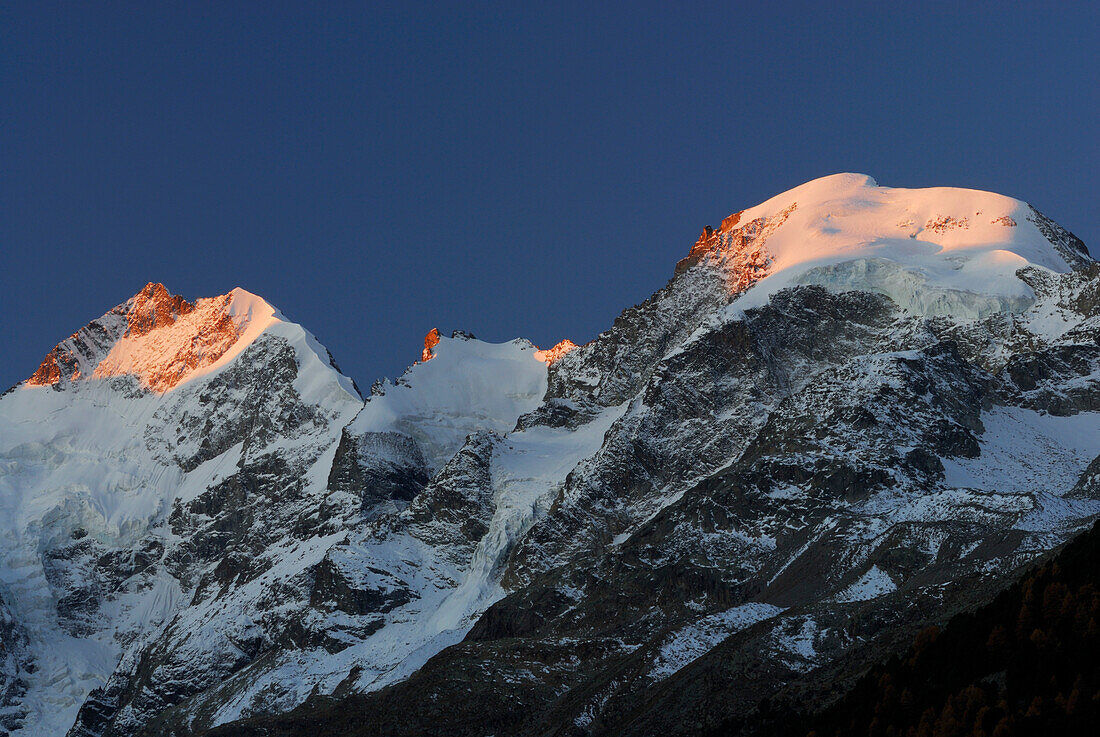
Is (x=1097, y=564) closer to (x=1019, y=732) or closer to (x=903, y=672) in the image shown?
(x=903, y=672)

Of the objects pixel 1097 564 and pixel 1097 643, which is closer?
pixel 1097 643

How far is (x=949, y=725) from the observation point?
157375 millimetres

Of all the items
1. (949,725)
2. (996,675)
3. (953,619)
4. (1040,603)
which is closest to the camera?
(949,725)

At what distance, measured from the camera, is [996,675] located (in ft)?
554

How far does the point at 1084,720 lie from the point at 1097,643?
2002 cm

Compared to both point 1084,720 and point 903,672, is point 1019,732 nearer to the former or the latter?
point 1084,720

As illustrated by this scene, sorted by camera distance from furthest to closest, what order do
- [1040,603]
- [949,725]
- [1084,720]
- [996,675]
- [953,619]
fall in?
[953,619] < [1040,603] < [996,675] < [949,725] < [1084,720]

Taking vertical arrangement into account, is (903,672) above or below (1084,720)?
above

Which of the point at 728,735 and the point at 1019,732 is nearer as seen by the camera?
the point at 1019,732

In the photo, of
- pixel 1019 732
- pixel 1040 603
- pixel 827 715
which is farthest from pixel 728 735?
pixel 1019 732

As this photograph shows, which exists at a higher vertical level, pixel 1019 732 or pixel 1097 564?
pixel 1097 564

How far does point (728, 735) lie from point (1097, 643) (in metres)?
48.8

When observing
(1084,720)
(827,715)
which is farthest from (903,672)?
(1084,720)

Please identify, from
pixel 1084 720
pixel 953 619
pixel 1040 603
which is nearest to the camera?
pixel 1084 720
